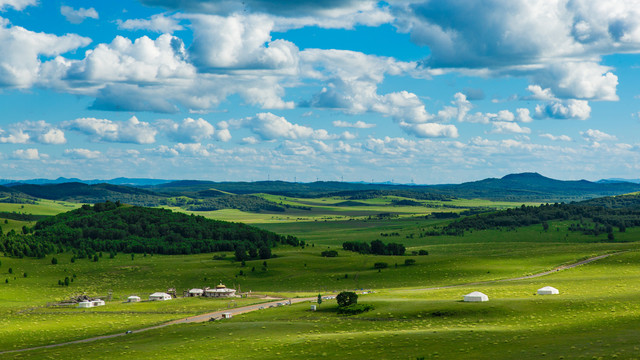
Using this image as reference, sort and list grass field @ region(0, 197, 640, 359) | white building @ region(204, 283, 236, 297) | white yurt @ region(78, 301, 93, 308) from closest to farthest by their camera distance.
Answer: grass field @ region(0, 197, 640, 359), white yurt @ region(78, 301, 93, 308), white building @ region(204, 283, 236, 297)

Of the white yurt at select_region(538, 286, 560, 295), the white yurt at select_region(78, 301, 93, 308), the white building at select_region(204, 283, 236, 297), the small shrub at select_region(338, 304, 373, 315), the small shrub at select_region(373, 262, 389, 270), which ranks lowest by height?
the white yurt at select_region(78, 301, 93, 308)

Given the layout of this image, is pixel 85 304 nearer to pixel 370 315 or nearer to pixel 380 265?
pixel 370 315

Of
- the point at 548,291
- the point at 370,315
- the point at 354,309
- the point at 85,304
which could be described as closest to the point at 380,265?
the point at 548,291

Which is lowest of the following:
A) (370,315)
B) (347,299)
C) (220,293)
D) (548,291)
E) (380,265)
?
(220,293)

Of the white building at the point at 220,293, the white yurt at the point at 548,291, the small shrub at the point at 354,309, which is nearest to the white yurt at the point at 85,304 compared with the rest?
the white building at the point at 220,293

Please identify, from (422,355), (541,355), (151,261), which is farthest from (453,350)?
(151,261)

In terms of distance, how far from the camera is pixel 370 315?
87875 mm

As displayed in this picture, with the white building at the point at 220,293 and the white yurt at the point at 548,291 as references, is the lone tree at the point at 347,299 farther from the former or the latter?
the white building at the point at 220,293

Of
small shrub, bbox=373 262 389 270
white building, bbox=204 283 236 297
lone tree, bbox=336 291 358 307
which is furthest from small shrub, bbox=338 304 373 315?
small shrub, bbox=373 262 389 270

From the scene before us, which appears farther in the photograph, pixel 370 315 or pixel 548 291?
pixel 548 291

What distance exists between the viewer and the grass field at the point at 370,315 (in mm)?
63656

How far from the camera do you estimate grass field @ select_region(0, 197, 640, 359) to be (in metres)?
63.7

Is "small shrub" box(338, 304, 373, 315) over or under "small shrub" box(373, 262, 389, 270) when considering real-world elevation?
over

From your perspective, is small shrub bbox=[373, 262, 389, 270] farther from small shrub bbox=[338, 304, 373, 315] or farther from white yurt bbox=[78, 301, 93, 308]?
white yurt bbox=[78, 301, 93, 308]
